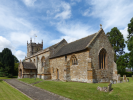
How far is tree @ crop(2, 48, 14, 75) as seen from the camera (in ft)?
124

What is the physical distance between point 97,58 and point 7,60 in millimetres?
31368

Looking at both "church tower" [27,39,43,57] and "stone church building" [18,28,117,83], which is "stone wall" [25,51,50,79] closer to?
"stone church building" [18,28,117,83]

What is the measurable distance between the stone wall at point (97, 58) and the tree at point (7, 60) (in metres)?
30.6

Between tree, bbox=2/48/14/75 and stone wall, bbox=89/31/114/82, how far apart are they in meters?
30.6

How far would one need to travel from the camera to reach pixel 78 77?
1997 cm

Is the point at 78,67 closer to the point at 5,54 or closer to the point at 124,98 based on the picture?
the point at 124,98

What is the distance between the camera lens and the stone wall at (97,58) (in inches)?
738

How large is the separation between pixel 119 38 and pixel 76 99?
34.2 m

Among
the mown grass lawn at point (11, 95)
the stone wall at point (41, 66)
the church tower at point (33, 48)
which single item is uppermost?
the church tower at point (33, 48)

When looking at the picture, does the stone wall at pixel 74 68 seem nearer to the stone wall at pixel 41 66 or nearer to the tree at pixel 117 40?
the stone wall at pixel 41 66

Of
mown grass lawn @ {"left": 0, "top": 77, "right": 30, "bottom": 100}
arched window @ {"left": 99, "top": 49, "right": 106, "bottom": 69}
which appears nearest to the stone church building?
arched window @ {"left": 99, "top": 49, "right": 106, "bottom": 69}

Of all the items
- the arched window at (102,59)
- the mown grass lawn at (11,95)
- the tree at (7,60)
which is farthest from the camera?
the tree at (7,60)

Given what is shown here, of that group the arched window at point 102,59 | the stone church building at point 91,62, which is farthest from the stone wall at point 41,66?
the arched window at point 102,59

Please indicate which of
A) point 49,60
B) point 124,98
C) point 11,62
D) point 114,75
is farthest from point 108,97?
point 11,62
